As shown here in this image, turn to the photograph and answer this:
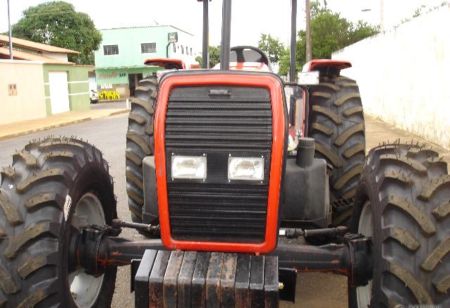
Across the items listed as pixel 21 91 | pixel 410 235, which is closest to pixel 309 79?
pixel 410 235

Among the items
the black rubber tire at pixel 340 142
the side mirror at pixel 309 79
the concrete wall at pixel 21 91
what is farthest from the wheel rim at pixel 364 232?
the concrete wall at pixel 21 91

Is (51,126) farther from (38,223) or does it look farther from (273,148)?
(273,148)

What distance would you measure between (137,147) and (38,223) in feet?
6.14

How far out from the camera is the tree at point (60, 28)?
53344 millimetres

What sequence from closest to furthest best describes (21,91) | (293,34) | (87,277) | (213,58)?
(87,277) < (293,34) < (213,58) < (21,91)

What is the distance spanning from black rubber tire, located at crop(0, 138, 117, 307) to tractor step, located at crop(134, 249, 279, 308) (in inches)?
22.1

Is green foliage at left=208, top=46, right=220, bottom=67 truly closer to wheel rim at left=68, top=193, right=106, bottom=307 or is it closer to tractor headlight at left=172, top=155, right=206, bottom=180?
wheel rim at left=68, top=193, right=106, bottom=307

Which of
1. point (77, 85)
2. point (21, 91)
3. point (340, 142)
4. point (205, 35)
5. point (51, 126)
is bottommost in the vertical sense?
point (51, 126)

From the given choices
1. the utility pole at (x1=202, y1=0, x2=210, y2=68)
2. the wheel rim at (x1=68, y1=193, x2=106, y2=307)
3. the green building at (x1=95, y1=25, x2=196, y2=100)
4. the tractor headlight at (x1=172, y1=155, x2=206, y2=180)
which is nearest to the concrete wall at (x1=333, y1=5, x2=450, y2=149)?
the utility pole at (x1=202, y1=0, x2=210, y2=68)

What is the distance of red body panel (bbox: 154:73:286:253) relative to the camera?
259 centimetres

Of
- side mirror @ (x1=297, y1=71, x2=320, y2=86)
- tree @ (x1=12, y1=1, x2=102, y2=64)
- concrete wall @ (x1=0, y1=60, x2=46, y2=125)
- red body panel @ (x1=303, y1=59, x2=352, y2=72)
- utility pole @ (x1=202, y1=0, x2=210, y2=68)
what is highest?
tree @ (x1=12, y1=1, x2=102, y2=64)

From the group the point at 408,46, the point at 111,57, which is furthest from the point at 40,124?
the point at 111,57

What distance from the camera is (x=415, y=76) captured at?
553 inches

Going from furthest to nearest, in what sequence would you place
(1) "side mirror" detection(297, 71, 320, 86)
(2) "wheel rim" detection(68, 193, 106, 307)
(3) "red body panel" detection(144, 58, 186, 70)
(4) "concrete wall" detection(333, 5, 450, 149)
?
(4) "concrete wall" detection(333, 5, 450, 149) → (3) "red body panel" detection(144, 58, 186, 70) → (2) "wheel rim" detection(68, 193, 106, 307) → (1) "side mirror" detection(297, 71, 320, 86)
